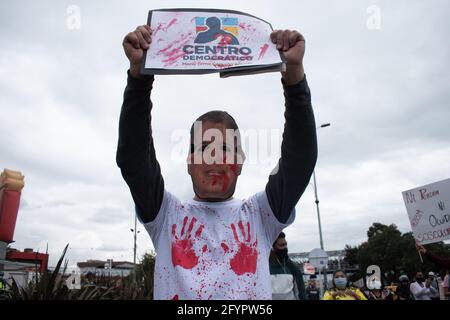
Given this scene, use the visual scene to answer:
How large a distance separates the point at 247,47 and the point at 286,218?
728 mm

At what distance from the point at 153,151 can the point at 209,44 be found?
1.67ft

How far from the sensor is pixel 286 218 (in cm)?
159

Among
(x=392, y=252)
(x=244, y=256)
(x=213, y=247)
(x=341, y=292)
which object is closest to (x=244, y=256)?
(x=244, y=256)

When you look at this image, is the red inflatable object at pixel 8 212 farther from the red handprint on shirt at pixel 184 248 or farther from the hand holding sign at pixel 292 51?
the hand holding sign at pixel 292 51

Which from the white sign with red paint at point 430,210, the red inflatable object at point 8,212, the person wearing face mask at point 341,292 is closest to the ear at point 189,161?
the person wearing face mask at point 341,292

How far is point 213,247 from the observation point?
4.91 feet

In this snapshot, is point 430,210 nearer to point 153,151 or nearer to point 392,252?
point 153,151

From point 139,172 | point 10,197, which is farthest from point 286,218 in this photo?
point 10,197

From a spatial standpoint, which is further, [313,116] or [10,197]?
[10,197]

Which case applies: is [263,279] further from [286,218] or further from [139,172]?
[139,172]

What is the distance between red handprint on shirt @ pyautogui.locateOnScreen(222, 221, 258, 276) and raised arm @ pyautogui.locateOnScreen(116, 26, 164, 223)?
0.36m

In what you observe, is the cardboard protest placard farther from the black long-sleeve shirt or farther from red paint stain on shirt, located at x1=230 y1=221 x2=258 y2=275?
red paint stain on shirt, located at x1=230 y1=221 x2=258 y2=275
